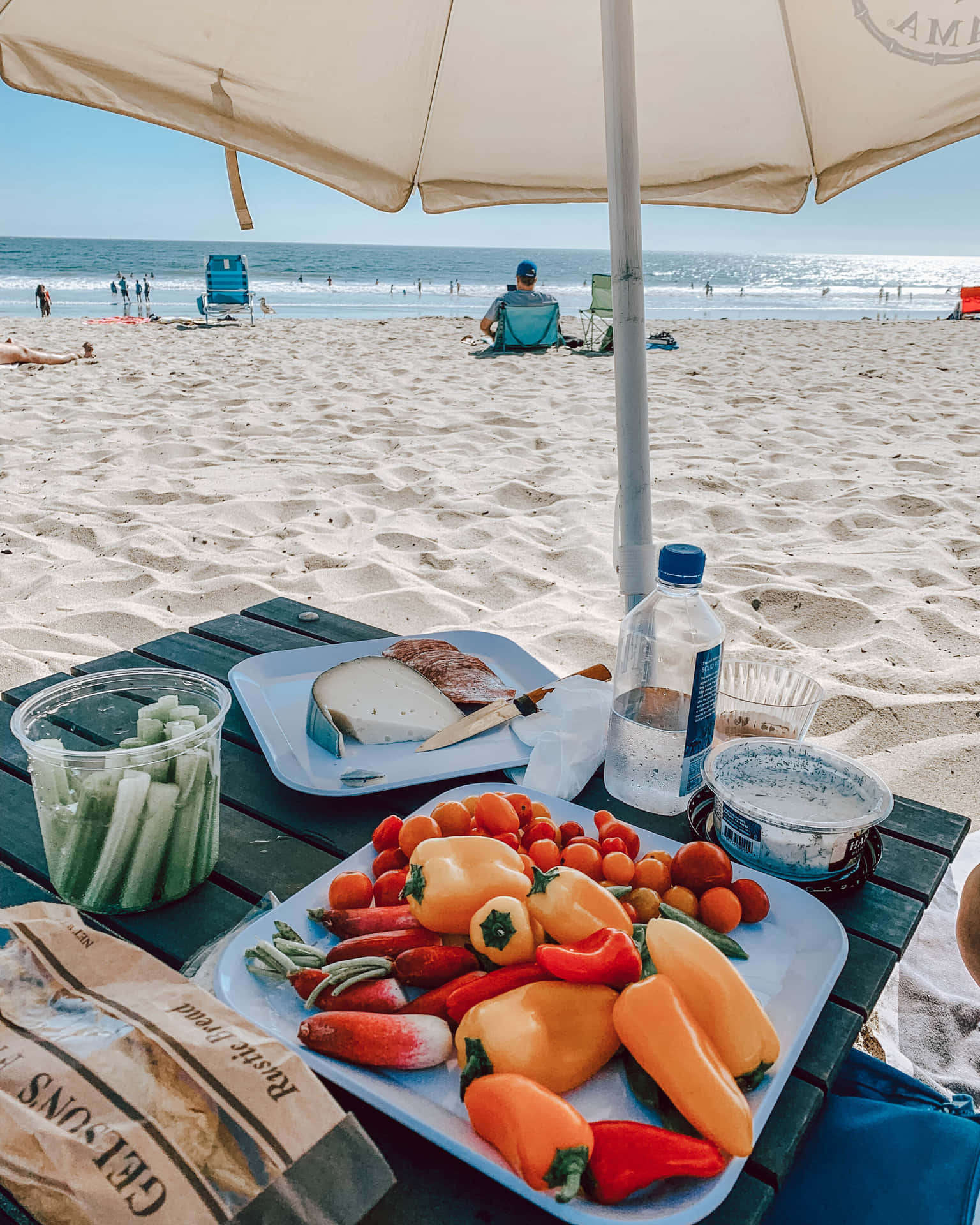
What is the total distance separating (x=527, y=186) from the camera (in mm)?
2039

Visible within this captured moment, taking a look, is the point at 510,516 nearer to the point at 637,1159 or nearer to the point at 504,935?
the point at 504,935

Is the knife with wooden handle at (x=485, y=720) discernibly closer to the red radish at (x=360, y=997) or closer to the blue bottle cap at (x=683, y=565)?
the blue bottle cap at (x=683, y=565)

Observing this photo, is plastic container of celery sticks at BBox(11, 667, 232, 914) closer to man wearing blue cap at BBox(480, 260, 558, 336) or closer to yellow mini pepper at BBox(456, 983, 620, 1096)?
yellow mini pepper at BBox(456, 983, 620, 1096)

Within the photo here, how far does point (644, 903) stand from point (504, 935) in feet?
0.66

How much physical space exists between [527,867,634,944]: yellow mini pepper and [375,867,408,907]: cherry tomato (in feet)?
0.68

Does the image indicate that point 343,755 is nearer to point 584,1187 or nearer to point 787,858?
point 787,858

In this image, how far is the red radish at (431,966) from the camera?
0.84 m

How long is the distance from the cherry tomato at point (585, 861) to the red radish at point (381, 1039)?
27 cm

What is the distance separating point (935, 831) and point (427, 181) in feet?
5.51

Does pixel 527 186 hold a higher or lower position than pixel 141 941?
higher

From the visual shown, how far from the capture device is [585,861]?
102 cm

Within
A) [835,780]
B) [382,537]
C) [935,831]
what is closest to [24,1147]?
[835,780]

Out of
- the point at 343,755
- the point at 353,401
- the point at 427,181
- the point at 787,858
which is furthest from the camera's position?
the point at 353,401

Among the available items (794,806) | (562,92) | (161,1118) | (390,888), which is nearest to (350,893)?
(390,888)
